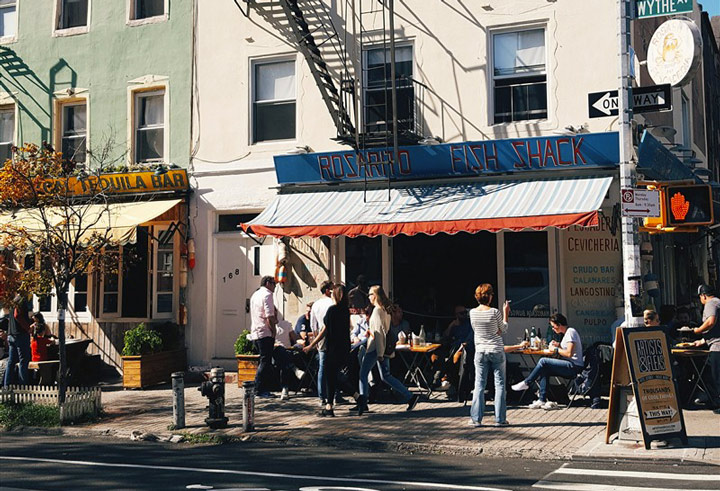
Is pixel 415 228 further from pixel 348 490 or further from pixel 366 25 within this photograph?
pixel 348 490

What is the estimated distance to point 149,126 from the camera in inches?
671

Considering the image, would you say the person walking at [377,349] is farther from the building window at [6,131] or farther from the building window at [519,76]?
the building window at [6,131]

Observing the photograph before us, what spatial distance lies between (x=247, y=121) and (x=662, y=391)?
957 centimetres

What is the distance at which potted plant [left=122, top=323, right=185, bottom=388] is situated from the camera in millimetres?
14961

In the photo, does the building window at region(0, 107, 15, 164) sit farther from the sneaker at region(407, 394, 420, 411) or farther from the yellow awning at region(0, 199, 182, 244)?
the sneaker at region(407, 394, 420, 411)

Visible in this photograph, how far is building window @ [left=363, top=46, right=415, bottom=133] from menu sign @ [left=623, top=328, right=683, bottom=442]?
6595 mm

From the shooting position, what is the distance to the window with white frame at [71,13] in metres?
17.8

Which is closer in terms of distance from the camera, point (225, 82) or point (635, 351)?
point (635, 351)

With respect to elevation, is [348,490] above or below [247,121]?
below

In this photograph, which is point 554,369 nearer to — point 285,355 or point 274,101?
point 285,355

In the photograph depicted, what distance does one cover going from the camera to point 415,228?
13117mm

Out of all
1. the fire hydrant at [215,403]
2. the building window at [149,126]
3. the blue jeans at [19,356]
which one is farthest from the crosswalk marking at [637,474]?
the building window at [149,126]

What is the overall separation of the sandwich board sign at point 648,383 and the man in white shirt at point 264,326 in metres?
5.61

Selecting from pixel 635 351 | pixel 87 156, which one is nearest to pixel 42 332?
pixel 87 156
